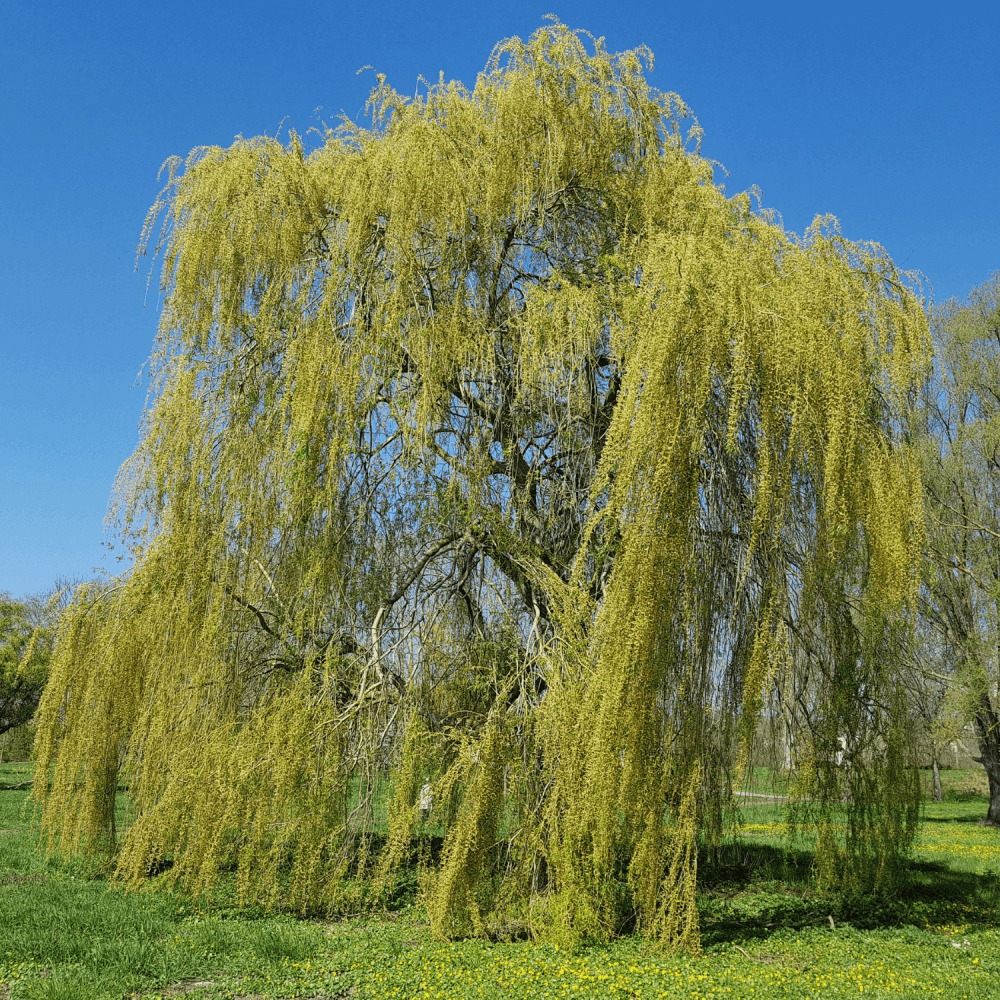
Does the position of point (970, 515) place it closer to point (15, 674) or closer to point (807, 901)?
point (807, 901)

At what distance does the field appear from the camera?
15.9 feet

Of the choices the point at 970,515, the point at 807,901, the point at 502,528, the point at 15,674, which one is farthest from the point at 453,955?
the point at 15,674

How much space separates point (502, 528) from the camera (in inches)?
270

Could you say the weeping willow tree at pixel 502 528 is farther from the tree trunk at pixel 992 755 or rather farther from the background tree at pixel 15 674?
the background tree at pixel 15 674

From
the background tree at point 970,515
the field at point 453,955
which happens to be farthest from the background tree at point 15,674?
the background tree at point 970,515

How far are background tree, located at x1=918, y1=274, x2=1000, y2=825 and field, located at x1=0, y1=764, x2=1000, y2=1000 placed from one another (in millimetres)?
7500

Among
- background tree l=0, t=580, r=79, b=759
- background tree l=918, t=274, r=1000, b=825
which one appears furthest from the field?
background tree l=0, t=580, r=79, b=759

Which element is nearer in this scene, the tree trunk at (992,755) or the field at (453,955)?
the field at (453,955)

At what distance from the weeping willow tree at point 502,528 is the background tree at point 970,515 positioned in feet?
29.1

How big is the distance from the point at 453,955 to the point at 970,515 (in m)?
13.6

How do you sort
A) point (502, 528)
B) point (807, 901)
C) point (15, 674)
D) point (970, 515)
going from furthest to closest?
point (15, 674)
point (970, 515)
point (807, 901)
point (502, 528)

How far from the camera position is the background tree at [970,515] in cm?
1430

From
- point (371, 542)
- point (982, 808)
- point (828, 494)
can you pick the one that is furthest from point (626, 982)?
point (982, 808)

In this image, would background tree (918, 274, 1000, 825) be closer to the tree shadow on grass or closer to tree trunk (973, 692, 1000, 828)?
tree trunk (973, 692, 1000, 828)
